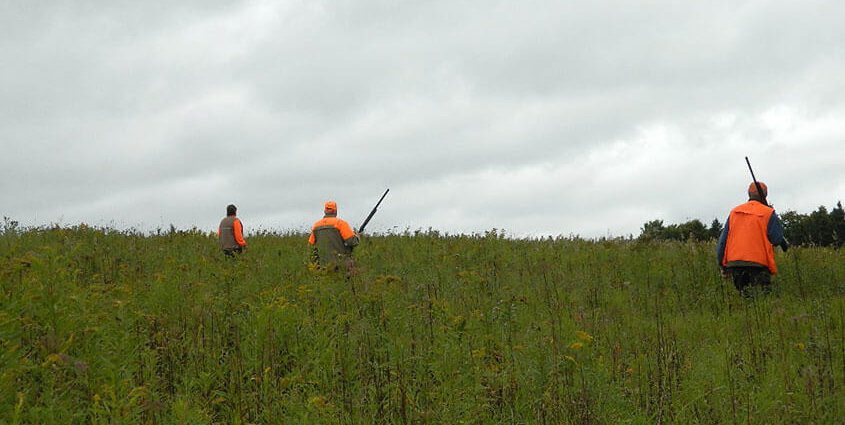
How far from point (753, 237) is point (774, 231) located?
314mm

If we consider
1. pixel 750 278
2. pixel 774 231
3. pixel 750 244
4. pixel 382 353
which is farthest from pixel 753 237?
pixel 382 353

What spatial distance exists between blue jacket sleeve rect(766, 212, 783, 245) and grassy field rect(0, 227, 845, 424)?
92 cm

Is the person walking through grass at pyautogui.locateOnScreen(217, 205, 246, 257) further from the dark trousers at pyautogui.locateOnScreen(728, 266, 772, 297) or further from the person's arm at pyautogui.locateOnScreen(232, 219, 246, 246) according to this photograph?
the dark trousers at pyautogui.locateOnScreen(728, 266, 772, 297)

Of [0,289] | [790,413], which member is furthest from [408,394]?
[0,289]

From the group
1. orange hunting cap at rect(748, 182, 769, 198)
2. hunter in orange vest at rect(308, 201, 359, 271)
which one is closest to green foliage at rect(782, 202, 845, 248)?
orange hunting cap at rect(748, 182, 769, 198)

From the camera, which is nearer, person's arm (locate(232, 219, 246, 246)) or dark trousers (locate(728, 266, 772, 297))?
dark trousers (locate(728, 266, 772, 297))

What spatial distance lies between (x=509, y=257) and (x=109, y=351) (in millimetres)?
Result: 8870

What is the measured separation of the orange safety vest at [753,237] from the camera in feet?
34.3

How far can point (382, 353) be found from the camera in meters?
6.76

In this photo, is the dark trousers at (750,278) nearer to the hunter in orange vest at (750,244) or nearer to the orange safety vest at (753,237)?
the hunter in orange vest at (750,244)

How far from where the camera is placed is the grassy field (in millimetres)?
5340

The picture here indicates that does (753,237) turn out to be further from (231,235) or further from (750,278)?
(231,235)

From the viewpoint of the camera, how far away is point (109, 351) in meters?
6.07

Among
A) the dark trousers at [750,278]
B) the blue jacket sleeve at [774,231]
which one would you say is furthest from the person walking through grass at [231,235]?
the blue jacket sleeve at [774,231]
